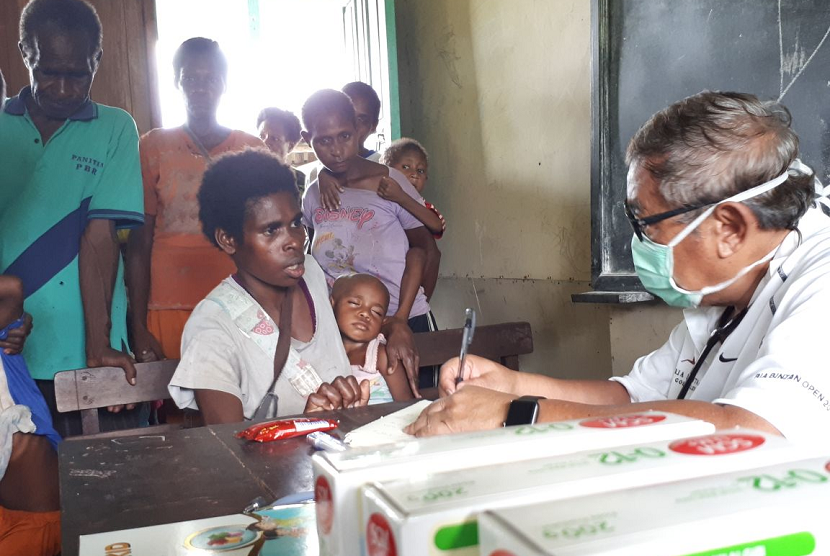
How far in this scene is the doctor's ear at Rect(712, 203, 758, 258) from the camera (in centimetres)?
125

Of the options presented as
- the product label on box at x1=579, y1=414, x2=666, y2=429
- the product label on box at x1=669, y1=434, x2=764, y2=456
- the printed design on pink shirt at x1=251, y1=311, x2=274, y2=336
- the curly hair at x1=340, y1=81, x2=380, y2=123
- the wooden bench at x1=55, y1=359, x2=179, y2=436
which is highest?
the curly hair at x1=340, y1=81, x2=380, y2=123

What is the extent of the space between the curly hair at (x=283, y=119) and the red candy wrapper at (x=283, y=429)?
9.83 ft

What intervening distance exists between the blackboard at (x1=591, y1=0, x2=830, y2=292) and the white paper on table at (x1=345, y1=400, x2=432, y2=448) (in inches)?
47.2

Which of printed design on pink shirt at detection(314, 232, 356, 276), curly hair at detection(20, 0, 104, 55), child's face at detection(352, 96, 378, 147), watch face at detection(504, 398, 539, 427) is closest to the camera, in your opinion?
watch face at detection(504, 398, 539, 427)

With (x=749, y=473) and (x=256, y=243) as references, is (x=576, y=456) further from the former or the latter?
(x=256, y=243)

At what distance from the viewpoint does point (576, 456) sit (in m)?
0.51

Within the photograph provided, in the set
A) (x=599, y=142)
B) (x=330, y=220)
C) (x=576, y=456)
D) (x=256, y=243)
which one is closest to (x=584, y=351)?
(x=599, y=142)

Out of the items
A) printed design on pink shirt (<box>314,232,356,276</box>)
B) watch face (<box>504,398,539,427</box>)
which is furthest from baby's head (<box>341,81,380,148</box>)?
watch face (<box>504,398,539,427</box>)

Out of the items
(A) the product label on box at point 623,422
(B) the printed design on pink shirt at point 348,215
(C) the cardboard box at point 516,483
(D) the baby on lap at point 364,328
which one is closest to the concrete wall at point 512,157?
(B) the printed design on pink shirt at point 348,215

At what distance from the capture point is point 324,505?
54cm

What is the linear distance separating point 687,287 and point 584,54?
68.0 inches

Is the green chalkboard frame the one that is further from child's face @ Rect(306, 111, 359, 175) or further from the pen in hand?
the pen in hand

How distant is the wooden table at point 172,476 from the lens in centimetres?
102

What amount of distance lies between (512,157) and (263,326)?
186 centimetres
